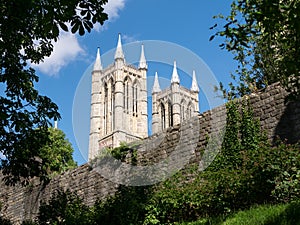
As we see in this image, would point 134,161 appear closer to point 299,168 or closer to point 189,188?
point 189,188

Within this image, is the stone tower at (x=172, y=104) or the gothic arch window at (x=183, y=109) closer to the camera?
the stone tower at (x=172, y=104)

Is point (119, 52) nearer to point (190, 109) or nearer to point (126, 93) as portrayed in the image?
point (126, 93)

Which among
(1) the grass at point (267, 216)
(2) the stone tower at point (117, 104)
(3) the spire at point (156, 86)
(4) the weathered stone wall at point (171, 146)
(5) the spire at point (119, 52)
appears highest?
(5) the spire at point (119, 52)

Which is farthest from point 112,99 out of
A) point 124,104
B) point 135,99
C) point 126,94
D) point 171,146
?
point 171,146

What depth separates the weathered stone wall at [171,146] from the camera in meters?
8.79

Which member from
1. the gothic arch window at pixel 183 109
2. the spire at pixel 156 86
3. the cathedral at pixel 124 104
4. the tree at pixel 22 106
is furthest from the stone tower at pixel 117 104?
the tree at pixel 22 106

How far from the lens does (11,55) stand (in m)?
9.29

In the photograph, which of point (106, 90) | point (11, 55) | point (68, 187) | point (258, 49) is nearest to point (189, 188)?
point (11, 55)

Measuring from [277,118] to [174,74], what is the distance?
72505 millimetres

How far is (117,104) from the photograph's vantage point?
74812mm

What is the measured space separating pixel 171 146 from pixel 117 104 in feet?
211

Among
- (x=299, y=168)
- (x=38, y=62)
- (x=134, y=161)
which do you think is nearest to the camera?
(x=299, y=168)

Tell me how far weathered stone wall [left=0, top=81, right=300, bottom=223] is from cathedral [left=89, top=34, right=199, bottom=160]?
57.1 metres

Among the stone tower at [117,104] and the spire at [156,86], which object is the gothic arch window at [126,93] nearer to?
the stone tower at [117,104]
